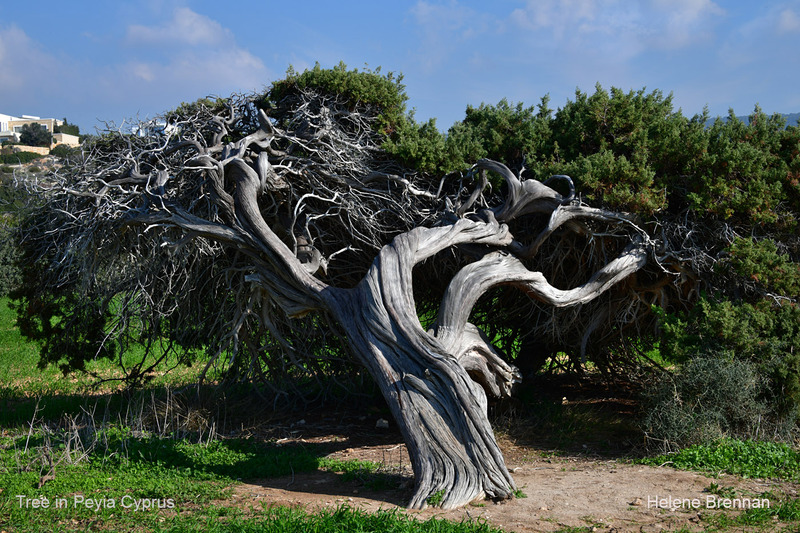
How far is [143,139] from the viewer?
8.63 metres

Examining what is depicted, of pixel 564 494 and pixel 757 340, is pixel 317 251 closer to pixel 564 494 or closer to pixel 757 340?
pixel 564 494

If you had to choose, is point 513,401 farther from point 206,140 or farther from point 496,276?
point 206,140

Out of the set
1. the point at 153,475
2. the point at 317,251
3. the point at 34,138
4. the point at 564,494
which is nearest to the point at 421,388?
the point at 564,494

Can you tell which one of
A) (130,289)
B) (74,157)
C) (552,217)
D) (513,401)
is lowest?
(513,401)

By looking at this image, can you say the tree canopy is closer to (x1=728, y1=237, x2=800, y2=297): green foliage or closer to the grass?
(x1=728, y1=237, x2=800, y2=297): green foliage

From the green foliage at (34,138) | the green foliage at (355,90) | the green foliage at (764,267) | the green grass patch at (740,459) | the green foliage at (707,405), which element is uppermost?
the green foliage at (34,138)

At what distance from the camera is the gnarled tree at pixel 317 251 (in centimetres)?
591

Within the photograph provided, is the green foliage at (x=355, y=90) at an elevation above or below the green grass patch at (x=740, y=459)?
above

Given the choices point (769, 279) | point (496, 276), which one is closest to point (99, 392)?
point (496, 276)

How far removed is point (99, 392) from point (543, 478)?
26.9 feet

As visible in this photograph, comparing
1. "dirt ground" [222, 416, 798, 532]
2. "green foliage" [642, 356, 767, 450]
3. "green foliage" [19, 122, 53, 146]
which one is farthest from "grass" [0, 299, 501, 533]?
"green foliage" [19, 122, 53, 146]

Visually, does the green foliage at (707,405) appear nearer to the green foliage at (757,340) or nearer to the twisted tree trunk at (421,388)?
the green foliage at (757,340)

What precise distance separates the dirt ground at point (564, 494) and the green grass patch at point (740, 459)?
165 millimetres

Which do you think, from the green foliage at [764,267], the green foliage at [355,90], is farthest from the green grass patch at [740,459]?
the green foliage at [355,90]
